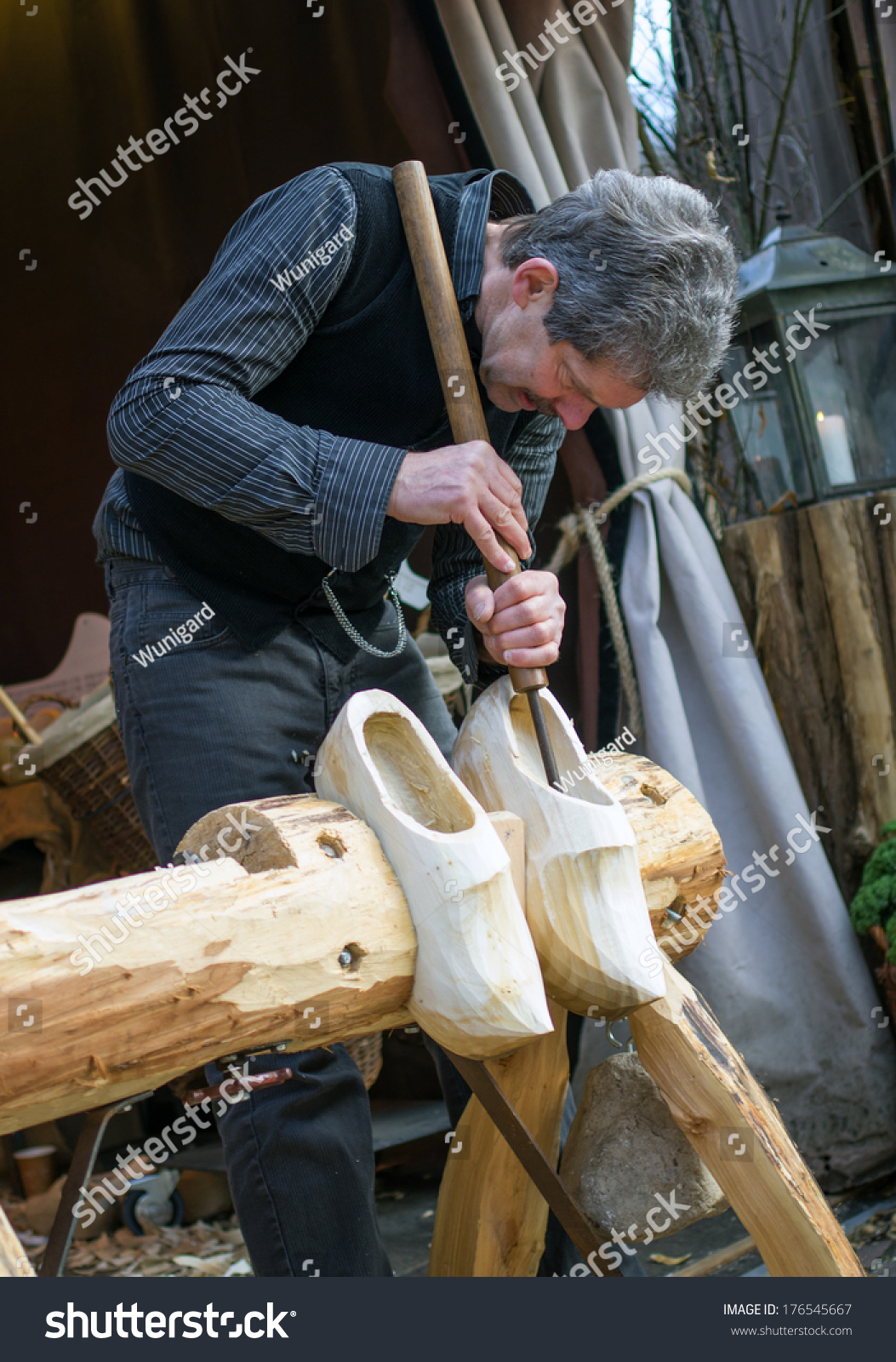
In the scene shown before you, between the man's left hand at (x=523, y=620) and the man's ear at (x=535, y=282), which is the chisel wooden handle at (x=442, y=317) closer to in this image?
the man's left hand at (x=523, y=620)

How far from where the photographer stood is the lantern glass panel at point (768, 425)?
234cm

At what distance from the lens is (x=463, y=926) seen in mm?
861

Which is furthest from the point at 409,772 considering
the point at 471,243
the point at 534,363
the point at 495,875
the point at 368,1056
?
the point at 368,1056

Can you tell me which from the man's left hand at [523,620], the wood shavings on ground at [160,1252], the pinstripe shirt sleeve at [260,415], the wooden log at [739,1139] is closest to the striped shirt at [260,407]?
the pinstripe shirt sleeve at [260,415]

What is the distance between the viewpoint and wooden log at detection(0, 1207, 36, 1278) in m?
0.71

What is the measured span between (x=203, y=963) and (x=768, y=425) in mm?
1987

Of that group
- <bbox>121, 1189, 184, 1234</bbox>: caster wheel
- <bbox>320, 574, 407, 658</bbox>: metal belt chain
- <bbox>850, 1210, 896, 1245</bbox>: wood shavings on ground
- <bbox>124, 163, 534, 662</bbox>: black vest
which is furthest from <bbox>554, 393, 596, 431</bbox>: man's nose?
<bbox>121, 1189, 184, 1234</bbox>: caster wheel

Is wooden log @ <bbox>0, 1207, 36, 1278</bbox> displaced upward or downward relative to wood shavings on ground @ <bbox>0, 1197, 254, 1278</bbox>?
upward

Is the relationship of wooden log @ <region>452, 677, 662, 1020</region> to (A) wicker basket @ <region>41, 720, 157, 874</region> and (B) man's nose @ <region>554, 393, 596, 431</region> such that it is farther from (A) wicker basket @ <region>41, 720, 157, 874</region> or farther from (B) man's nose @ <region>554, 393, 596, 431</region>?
(A) wicker basket @ <region>41, 720, 157, 874</region>

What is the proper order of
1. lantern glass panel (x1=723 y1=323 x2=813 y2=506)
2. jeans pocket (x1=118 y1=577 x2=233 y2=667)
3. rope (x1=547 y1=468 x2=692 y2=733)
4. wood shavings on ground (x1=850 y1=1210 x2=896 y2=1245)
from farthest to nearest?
lantern glass panel (x1=723 y1=323 x2=813 y2=506)
rope (x1=547 y1=468 x2=692 y2=733)
wood shavings on ground (x1=850 y1=1210 x2=896 y2=1245)
jeans pocket (x1=118 y1=577 x2=233 y2=667)

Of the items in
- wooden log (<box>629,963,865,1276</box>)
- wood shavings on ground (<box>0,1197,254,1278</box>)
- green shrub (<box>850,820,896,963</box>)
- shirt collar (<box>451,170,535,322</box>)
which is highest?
shirt collar (<box>451,170,535,322</box>)

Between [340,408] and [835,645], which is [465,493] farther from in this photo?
[835,645]

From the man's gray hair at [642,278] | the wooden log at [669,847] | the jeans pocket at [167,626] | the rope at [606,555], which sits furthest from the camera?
the rope at [606,555]

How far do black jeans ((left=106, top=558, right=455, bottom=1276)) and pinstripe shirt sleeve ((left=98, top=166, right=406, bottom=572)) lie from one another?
21 centimetres
